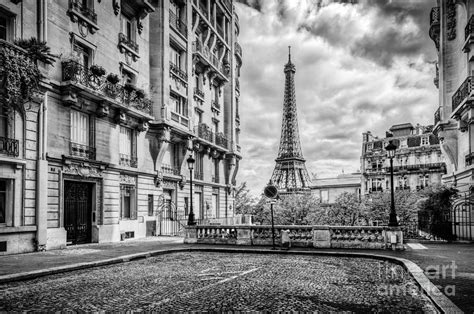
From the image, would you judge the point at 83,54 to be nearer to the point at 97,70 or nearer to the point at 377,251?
the point at 97,70

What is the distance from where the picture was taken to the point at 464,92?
797 inches

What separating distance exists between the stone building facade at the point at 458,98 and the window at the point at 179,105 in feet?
57.2

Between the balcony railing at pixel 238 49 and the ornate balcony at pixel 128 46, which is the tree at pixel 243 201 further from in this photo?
the ornate balcony at pixel 128 46

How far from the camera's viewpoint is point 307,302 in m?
6.80

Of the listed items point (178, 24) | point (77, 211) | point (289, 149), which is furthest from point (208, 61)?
point (289, 149)

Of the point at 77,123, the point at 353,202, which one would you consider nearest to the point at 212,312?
the point at 77,123

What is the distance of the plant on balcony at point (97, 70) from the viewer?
18609 millimetres

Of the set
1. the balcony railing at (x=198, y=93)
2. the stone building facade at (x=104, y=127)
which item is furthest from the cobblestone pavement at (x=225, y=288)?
the balcony railing at (x=198, y=93)

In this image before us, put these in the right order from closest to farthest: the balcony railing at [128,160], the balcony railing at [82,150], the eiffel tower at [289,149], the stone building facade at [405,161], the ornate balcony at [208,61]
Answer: the balcony railing at [82,150] < the balcony railing at [128,160] < the ornate balcony at [208,61] < the stone building facade at [405,161] < the eiffel tower at [289,149]

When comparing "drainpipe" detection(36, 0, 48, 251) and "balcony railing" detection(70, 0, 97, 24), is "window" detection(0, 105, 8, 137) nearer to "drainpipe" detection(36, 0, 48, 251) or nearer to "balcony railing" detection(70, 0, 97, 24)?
"drainpipe" detection(36, 0, 48, 251)

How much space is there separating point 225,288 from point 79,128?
13.5 m

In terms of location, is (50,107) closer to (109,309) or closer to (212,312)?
(109,309)

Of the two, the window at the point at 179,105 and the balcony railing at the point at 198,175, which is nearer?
the window at the point at 179,105

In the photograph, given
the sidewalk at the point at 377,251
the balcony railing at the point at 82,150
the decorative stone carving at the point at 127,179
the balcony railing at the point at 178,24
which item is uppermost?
the balcony railing at the point at 178,24
